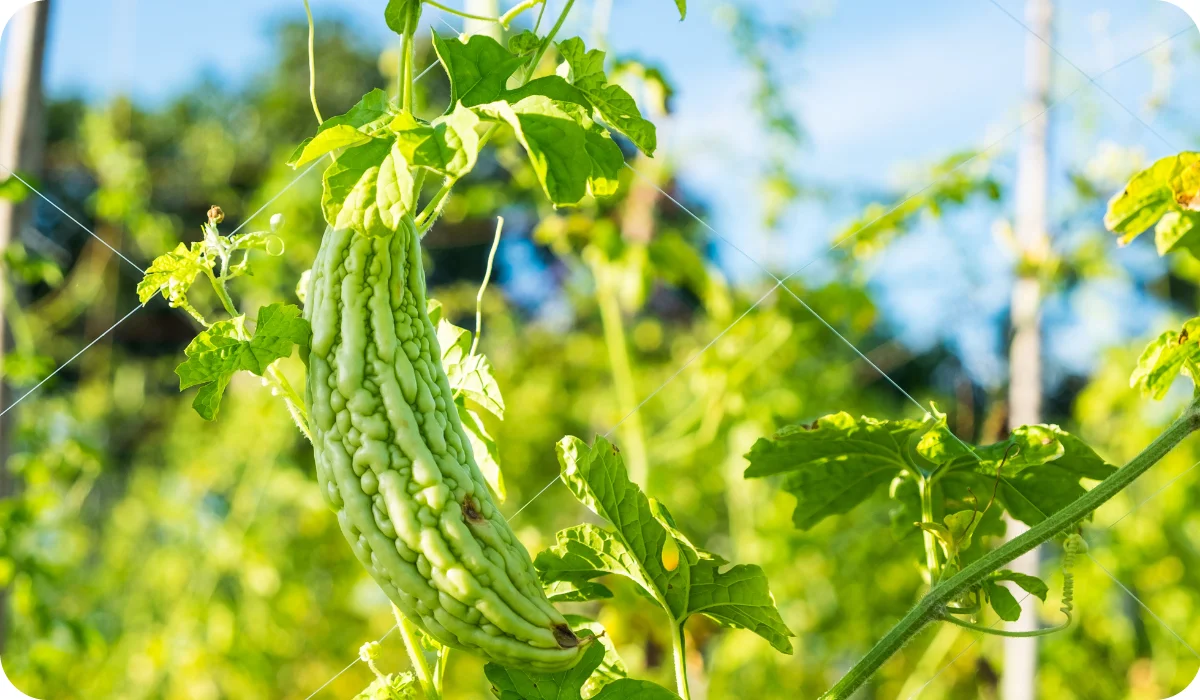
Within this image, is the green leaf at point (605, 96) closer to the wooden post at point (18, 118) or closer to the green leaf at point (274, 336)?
the green leaf at point (274, 336)

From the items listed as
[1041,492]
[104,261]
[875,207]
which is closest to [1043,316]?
[875,207]

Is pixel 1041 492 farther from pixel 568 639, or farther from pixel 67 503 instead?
pixel 67 503

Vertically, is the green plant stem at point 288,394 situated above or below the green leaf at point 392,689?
above

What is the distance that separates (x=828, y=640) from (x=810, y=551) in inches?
13.3

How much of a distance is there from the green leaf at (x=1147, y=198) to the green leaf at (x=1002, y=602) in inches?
11.5

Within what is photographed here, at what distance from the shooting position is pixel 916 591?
2434 mm

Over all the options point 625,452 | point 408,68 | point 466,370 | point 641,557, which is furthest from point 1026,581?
point 625,452

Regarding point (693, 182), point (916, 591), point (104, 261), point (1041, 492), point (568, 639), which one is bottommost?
point (916, 591)

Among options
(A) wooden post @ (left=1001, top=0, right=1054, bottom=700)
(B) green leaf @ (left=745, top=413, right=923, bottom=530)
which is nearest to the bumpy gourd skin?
(B) green leaf @ (left=745, top=413, right=923, bottom=530)

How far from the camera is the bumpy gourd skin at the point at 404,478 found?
48 cm

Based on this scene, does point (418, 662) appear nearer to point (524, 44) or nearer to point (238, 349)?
point (238, 349)

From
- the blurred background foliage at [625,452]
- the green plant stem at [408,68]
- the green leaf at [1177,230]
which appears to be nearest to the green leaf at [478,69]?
the green plant stem at [408,68]

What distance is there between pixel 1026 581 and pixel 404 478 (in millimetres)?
390

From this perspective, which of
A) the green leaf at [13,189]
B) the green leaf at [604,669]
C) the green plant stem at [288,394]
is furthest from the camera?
the green leaf at [13,189]
